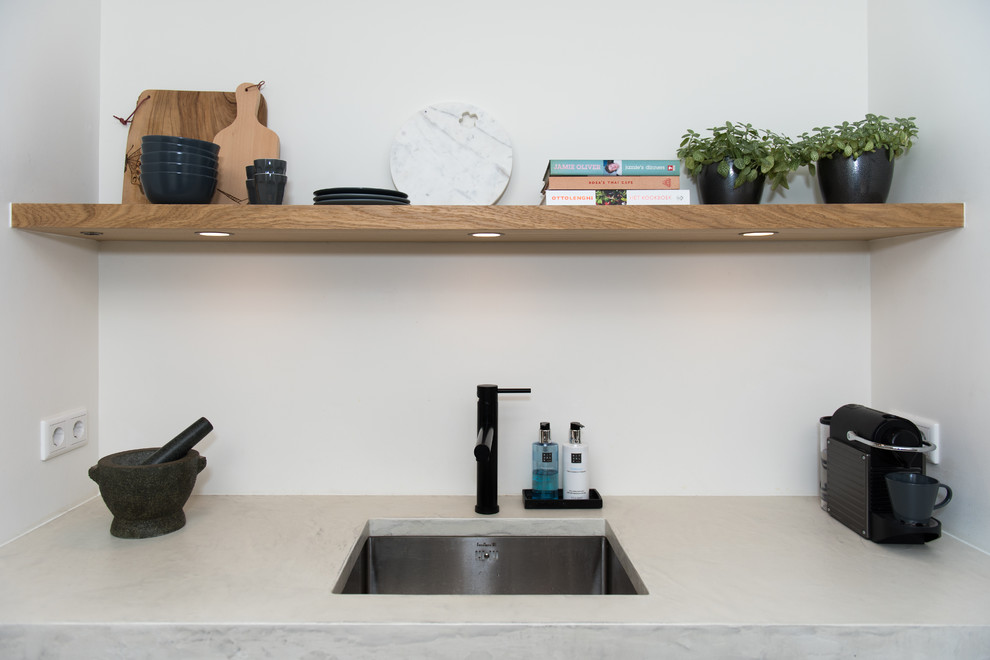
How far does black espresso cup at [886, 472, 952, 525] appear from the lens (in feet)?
4.13

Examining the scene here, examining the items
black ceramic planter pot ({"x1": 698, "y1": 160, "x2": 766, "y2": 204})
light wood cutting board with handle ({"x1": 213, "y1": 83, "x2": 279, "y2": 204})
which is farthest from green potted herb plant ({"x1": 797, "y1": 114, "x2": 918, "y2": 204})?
light wood cutting board with handle ({"x1": 213, "y1": 83, "x2": 279, "y2": 204})

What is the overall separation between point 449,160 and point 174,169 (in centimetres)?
63

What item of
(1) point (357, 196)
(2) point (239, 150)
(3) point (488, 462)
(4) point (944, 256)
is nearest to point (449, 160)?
(1) point (357, 196)

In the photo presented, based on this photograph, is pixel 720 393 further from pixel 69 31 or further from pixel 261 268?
pixel 69 31

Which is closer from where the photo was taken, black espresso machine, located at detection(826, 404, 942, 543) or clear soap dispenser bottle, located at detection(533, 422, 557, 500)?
black espresso machine, located at detection(826, 404, 942, 543)

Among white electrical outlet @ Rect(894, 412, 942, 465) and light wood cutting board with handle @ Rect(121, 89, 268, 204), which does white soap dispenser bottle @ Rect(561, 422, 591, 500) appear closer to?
white electrical outlet @ Rect(894, 412, 942, 465)

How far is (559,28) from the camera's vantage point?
1.65m

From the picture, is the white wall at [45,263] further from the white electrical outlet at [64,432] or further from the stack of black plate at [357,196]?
the stack of black plate at [357,196]

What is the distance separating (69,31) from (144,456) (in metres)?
1.02

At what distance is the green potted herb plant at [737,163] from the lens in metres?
1.45

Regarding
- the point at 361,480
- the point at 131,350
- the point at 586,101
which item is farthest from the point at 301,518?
the point at 586,101

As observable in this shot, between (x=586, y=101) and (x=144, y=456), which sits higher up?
(x=586, y=101)

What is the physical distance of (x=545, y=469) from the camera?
1.59 meters

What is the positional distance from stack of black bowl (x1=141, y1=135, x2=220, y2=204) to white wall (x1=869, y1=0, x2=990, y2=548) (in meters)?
1.61
